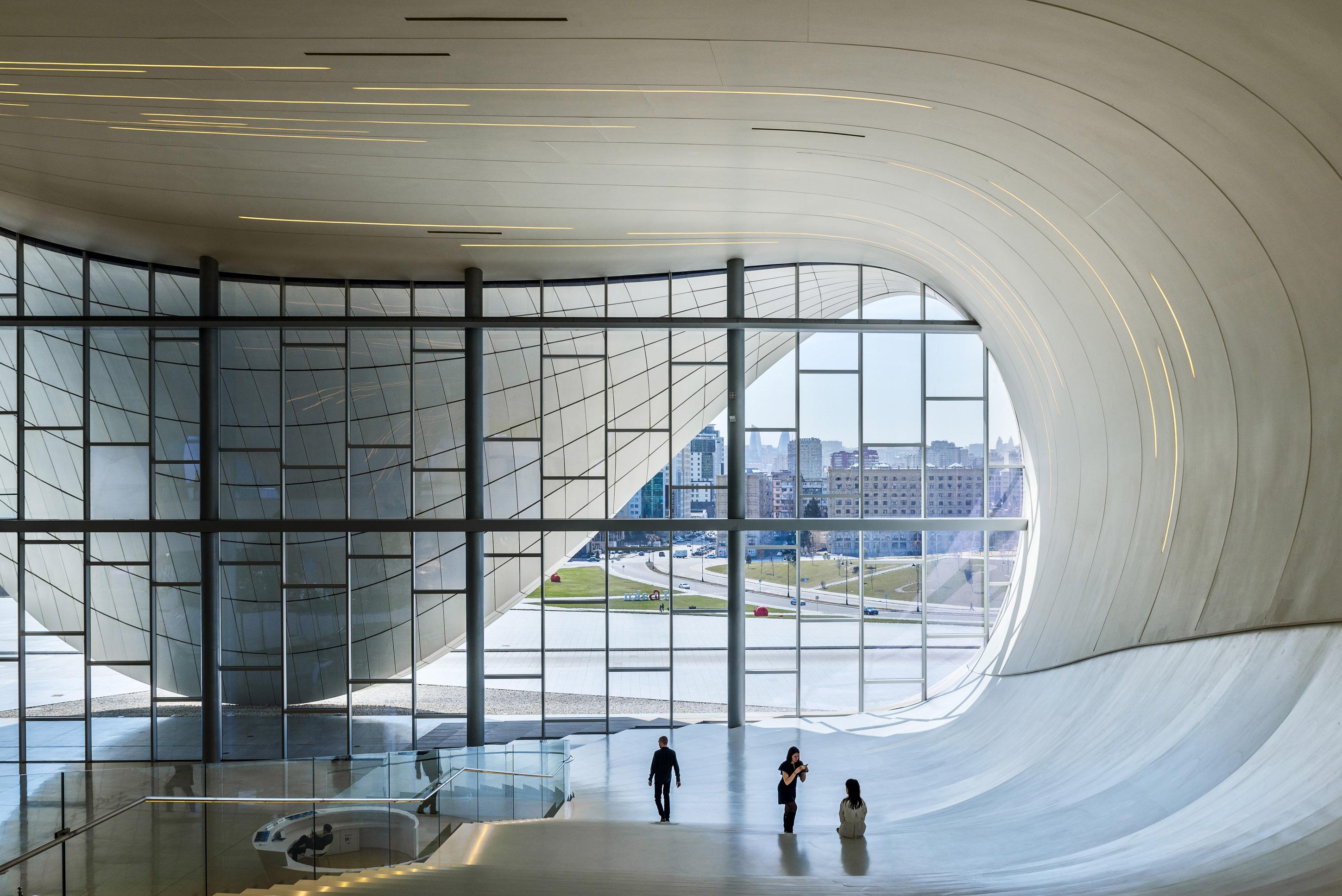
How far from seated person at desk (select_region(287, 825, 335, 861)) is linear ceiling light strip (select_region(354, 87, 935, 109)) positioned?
670 cm

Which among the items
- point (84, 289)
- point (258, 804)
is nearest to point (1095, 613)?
point (258, 804)

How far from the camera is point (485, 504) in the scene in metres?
14.8

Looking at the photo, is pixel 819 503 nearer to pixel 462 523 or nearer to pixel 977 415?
pixel 977 415

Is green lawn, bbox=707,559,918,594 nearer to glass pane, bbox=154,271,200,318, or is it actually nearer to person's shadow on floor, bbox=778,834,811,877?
person's shadow on floor, bbox=778,834,811,877

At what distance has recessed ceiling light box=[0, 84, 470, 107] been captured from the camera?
26.0 ft

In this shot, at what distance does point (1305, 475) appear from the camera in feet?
21.2

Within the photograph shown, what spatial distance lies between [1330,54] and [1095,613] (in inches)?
282

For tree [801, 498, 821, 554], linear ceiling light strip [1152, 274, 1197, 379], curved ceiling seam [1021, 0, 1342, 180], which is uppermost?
curved ceiling seam [1021, 0, 1342, 180]

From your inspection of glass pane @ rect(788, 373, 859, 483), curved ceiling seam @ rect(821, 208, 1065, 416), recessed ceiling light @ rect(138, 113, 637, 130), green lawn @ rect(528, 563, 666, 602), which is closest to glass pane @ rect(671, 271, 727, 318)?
glass pane @ rect(788, 373, 859, 483)

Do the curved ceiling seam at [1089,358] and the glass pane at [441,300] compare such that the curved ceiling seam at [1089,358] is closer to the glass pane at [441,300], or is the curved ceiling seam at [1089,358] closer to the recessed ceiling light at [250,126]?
the recessed ceiling light at [250,126]

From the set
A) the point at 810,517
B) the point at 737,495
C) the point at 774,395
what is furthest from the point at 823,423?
the point at 737,495

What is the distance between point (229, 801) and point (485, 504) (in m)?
7.10

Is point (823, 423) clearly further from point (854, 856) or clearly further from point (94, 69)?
point (94, 69)

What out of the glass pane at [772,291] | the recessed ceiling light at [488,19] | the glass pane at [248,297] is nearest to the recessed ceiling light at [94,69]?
the recessed ceiling light at [488,19]
